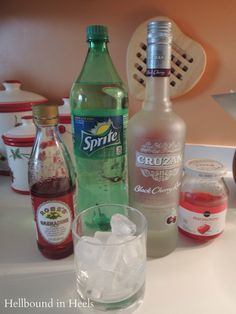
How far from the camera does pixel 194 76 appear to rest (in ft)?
2.20

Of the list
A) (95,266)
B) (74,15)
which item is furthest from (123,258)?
(74,15)

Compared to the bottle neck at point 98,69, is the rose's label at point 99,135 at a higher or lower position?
lower

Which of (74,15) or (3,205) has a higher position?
(74,15)

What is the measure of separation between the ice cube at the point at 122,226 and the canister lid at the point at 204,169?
14cm

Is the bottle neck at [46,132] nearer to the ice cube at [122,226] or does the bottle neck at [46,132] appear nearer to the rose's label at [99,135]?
the rose's label at [99,135]

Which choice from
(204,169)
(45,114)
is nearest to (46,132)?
(45,114)

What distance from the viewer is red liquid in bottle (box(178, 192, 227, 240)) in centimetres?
46

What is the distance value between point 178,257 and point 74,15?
0.64 meters

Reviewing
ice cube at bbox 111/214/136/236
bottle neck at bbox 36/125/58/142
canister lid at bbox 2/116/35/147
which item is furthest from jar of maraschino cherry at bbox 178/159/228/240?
A: canister lid at bbox 2/116/35/147

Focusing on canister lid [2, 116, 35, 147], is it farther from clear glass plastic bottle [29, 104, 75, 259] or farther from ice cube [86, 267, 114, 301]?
ice cube [86, 267, 114, 301]

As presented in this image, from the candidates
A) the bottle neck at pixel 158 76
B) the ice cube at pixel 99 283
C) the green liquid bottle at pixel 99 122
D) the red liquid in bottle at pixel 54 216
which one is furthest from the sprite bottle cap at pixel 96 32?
the ice cube at pixel 99 283

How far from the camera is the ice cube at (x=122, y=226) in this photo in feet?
1.32

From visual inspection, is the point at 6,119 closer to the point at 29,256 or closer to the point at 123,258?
the point at 29,256

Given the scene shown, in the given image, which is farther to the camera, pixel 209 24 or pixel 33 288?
pixel 209 24
